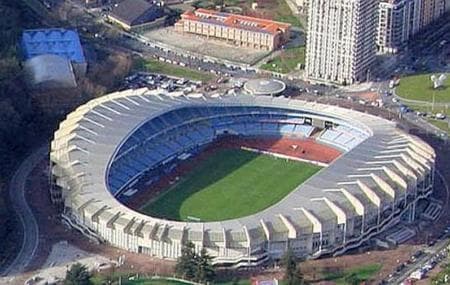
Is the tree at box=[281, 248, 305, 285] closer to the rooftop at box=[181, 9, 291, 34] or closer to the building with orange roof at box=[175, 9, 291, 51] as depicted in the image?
the building with orange roof at box=[175, 9, 291, 51]

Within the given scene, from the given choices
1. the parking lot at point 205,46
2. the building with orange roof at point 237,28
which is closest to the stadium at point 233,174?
the parking lot at point 205,46

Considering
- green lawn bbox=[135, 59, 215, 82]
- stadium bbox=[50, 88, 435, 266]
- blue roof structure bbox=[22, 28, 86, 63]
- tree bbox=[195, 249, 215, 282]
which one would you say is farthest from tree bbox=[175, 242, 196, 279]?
green lawn bbox=[135, 59, 215, 82]

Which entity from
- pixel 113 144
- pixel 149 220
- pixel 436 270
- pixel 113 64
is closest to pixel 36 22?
pixel 113 64

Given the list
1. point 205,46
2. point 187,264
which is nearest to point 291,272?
point 187,264

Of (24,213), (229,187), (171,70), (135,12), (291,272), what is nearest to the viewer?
(291,272)

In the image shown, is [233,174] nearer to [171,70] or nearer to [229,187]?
[229,187]

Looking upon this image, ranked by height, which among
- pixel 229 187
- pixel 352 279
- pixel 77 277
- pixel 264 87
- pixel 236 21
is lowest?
pixel 352 279

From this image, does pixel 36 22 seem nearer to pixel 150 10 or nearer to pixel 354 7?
pixel 150 10
